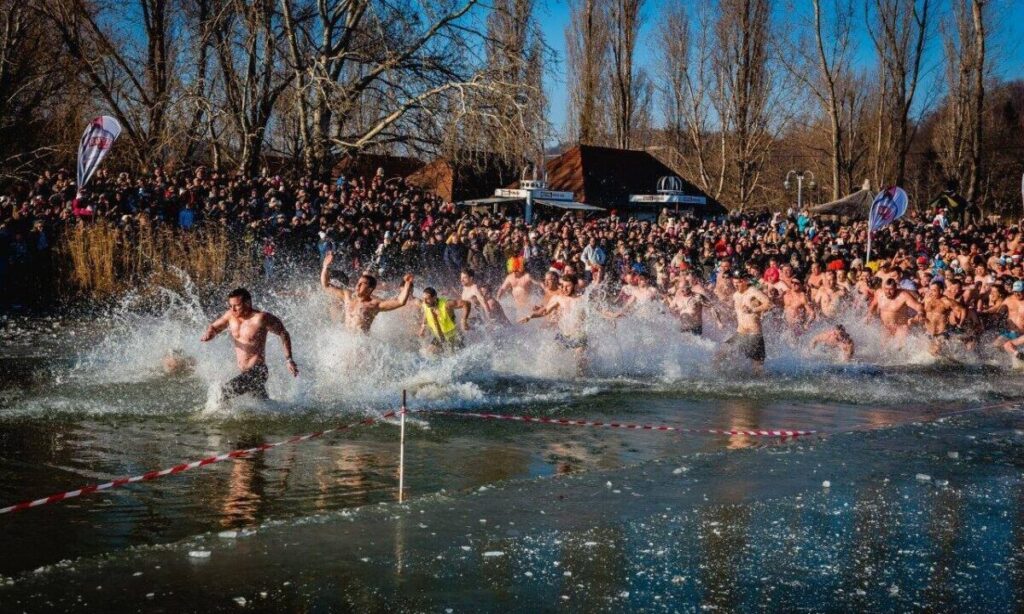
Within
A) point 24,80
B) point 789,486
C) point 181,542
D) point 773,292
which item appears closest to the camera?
point 181,542

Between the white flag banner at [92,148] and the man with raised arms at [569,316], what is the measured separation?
7448mm

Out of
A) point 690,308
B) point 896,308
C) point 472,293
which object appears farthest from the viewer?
point 896,308

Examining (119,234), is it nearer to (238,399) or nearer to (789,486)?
(238,399)

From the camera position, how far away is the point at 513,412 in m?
9.98

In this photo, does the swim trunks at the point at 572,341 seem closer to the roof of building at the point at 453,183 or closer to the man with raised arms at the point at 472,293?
the man with raised arms at the point at 472,293

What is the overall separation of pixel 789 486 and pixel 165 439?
16.7ft

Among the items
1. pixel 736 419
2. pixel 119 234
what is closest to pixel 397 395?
pixel 736 419

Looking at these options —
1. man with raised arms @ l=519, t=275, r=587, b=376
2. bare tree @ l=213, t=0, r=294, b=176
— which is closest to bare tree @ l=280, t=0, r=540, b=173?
bare tree @ l=213, t=0, r=294, b=176

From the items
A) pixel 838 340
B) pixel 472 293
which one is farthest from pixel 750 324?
pixel 472 293

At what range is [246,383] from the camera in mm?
9164

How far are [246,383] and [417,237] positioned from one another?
378 inches

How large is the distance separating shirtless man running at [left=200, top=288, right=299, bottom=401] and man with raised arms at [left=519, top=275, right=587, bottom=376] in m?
4.35

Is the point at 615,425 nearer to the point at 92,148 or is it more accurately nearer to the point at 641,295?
the point at 641,295

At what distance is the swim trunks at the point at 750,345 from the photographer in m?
12.4
